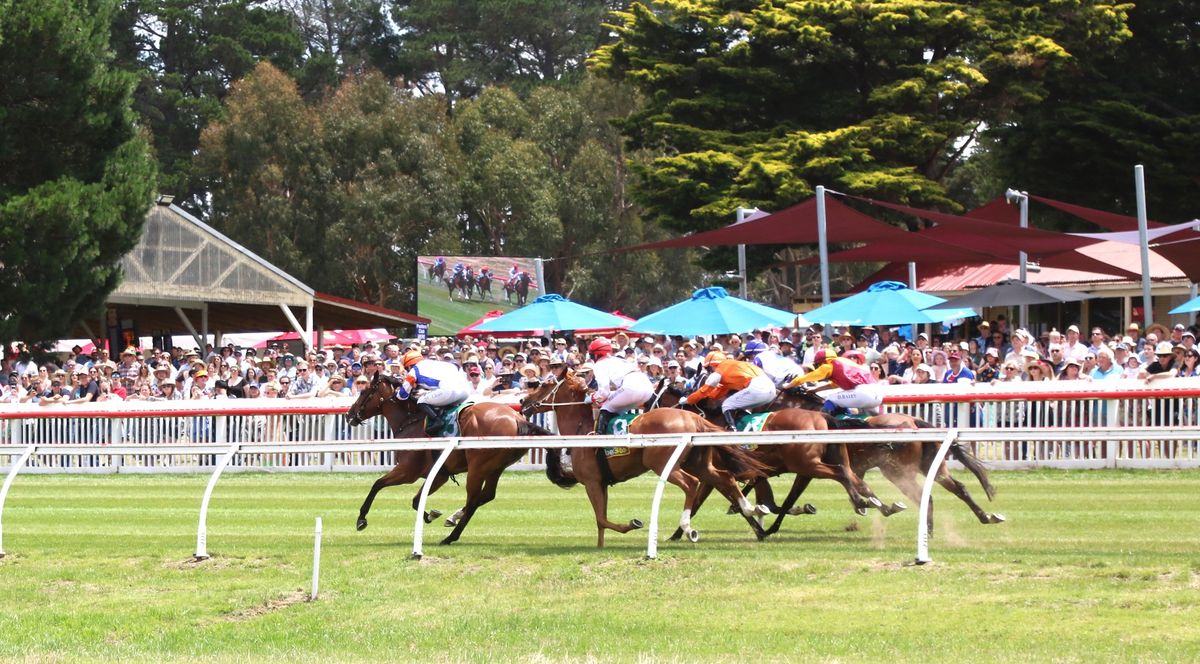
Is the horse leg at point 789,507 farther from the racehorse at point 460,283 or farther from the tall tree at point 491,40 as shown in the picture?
the tall tree at point 491,40

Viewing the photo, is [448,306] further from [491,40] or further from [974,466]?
[974,466]

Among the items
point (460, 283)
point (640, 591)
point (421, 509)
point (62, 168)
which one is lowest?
point (640, 591)

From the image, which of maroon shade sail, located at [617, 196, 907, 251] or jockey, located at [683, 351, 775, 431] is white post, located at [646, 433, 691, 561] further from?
maroon shade sail, located at [617, 196, 907, 251]

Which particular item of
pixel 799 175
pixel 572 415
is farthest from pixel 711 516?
pixel 799 175

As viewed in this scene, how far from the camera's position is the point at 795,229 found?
24.4 meters

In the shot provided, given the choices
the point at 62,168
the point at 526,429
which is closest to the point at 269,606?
the point at 526,429

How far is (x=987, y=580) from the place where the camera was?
9695 mm

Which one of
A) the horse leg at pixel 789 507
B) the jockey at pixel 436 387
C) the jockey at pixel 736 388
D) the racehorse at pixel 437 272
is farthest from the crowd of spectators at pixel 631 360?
the racehorse at pixel 437 272

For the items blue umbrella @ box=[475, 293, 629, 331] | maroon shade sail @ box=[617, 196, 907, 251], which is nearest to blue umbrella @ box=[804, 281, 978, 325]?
maroon shade sail @ box=[617, 196, 907, 251]

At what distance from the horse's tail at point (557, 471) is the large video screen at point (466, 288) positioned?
87.5 feet

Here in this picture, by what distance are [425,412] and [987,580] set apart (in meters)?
5.54

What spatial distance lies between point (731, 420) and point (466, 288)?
27037 millimetres

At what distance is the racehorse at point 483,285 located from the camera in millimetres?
39625

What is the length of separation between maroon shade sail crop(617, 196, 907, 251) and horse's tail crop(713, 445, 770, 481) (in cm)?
1170
